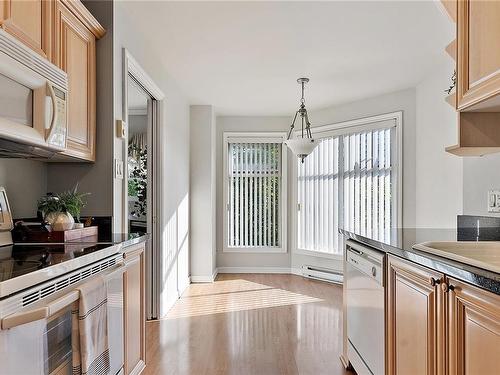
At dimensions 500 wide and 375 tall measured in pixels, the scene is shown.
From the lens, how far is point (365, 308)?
239cm

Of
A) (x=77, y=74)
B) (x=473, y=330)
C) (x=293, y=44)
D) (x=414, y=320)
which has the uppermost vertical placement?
(x=293, y=44)

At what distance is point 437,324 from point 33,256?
4.93 feet

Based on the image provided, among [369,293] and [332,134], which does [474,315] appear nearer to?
[369,293]

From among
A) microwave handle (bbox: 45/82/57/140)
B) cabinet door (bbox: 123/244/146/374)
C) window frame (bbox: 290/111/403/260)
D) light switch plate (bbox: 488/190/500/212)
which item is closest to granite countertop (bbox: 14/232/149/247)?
cabinet door (bbox: 123/244/146/374)

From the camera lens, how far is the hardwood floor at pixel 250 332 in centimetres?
290

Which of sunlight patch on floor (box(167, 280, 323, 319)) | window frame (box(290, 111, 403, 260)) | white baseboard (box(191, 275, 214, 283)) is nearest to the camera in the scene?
sunlight patch on floor (box(167, 280, 323, 319))

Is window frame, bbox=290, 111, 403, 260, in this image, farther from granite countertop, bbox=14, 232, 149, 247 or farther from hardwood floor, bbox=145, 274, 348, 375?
granite countertop, bbox=14, 232, 149, 247

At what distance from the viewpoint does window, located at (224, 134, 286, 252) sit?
658 centimetres

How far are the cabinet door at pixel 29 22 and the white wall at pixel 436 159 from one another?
3391 mm

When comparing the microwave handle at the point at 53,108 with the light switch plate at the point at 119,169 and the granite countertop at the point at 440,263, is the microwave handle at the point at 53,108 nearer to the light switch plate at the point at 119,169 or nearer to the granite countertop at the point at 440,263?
the light switch plate at the point at 119,169

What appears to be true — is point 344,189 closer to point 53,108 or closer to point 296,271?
point 296,271

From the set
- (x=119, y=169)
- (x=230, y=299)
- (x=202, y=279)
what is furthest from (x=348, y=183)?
(x=119, y=169)

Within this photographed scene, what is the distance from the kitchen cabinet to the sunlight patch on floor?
2.22 m

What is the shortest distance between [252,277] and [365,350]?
3.77 metres
